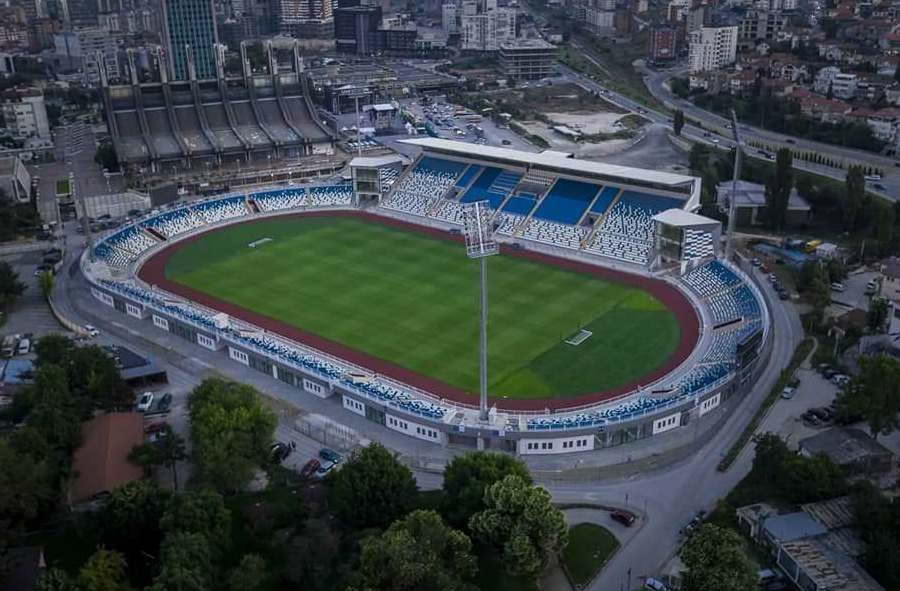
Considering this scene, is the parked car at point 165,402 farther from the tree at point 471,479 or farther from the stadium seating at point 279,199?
the stadium seating at point 279,199

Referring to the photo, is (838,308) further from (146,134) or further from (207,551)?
(146,134)

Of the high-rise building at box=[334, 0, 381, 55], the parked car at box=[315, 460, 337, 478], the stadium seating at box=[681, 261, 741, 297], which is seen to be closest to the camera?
the parked car at box=[315, 460, 337, 478]

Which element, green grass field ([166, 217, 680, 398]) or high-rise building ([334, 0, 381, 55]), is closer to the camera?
green grass field ([166, 217, 680, 398])

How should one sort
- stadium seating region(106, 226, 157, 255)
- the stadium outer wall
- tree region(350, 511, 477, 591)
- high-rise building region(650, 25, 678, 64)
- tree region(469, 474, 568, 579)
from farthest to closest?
→ high-rise building region(650, 25, 678, 64) < stadium seating region(106, 226, 157, 255) < the stadium outer wall < tree region(469, 474, 568, 579) < tree region(350, 511, 477, 591)

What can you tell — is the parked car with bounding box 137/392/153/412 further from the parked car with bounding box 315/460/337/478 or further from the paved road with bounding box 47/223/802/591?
the parked car with bounding box 315/460/337/478

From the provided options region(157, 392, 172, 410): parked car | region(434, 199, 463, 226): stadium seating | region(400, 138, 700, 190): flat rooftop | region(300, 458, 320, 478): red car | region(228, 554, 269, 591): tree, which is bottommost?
region(300, 458, 320, 478): red car

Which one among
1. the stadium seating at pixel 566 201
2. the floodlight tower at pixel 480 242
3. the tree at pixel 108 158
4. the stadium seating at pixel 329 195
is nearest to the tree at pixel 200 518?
the floodlight tower at pixel 480 242

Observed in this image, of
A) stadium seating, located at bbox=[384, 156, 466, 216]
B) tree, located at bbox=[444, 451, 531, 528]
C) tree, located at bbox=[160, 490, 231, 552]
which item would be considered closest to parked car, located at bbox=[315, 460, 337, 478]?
tree, located at bbox=[160, 490, 231, 552]
